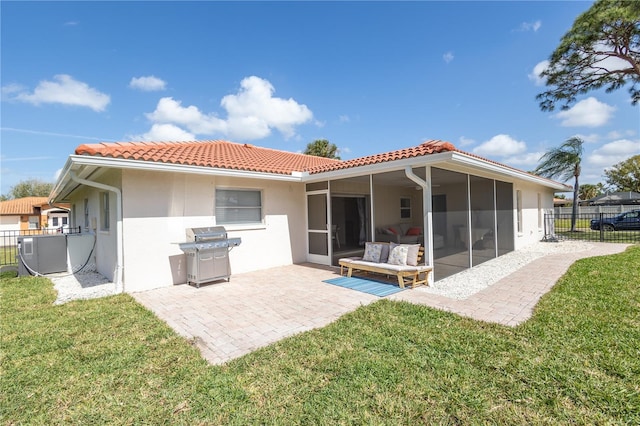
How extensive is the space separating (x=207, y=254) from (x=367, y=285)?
13.8 feet

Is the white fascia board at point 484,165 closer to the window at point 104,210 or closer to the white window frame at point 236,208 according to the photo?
the white window frame at point 236,208

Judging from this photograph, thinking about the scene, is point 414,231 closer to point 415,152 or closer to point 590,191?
point 415,152

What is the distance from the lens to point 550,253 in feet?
38.3

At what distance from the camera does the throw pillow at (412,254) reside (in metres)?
7.27

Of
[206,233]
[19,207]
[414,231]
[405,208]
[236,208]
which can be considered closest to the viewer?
[206,233]

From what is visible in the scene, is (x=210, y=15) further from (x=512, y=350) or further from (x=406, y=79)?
(x=512, y=350)

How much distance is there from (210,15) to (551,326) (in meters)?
12.8

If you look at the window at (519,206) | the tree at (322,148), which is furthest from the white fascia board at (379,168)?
the tree at (322,148)

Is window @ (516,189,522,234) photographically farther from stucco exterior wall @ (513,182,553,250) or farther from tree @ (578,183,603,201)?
tree @ (578,183,603,201)

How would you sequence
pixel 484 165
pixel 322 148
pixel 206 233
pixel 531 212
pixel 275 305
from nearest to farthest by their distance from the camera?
pixel 275 305
pixel 206 233
pixel 484 165
pixel 531 212
pixel 322 148

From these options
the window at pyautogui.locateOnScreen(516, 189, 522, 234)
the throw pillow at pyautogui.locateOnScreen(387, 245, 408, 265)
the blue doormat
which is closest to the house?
the throw pillow at pyautogui.locateOnScreen(387, 245, 408, 265)

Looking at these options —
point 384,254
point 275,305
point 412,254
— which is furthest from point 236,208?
point 412,254

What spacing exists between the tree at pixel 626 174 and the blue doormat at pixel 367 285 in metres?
47.2

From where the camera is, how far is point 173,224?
24.4 ft
